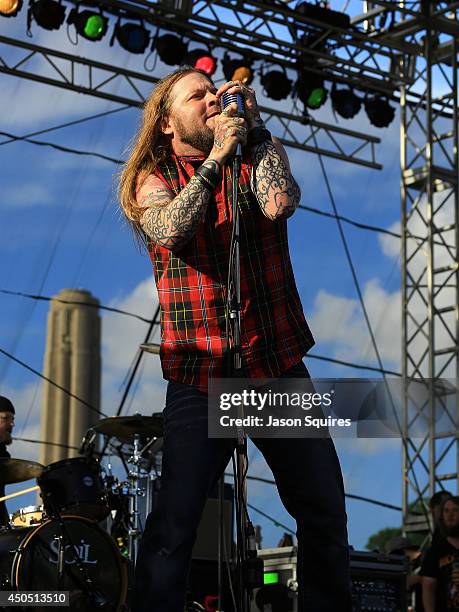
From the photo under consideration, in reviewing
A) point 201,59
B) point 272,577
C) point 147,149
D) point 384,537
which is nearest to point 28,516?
point 272,577

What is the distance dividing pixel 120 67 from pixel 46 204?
1.72m

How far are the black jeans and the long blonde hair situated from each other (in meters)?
0.56

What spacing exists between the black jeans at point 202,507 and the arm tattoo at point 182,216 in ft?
1.27

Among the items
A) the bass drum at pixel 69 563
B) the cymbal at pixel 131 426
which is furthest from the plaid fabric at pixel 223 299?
the cymbal at pixel 131 426

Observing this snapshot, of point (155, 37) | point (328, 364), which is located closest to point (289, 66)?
point (155, 37)

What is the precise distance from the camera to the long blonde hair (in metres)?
3.03

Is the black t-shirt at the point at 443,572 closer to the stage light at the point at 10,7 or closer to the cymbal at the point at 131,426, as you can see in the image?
the cymbal at the point at 131,426

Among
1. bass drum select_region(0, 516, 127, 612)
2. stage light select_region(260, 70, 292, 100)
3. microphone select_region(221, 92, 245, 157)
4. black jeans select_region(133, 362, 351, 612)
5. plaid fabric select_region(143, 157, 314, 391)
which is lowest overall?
black jeans select_region(133, 362, 351, 612)

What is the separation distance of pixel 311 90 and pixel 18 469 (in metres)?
6.69

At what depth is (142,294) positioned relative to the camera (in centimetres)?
1232

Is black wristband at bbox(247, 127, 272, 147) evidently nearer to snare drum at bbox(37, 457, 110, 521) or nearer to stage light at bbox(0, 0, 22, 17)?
snare drum at bbox(37, 457, 110, 521)

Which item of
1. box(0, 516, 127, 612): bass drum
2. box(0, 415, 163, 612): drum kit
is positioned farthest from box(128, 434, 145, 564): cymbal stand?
box(0, 516, 127, 612): bass drum

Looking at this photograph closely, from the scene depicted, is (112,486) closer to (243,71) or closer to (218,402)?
(218,402)

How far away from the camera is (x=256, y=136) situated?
2.81 meters
